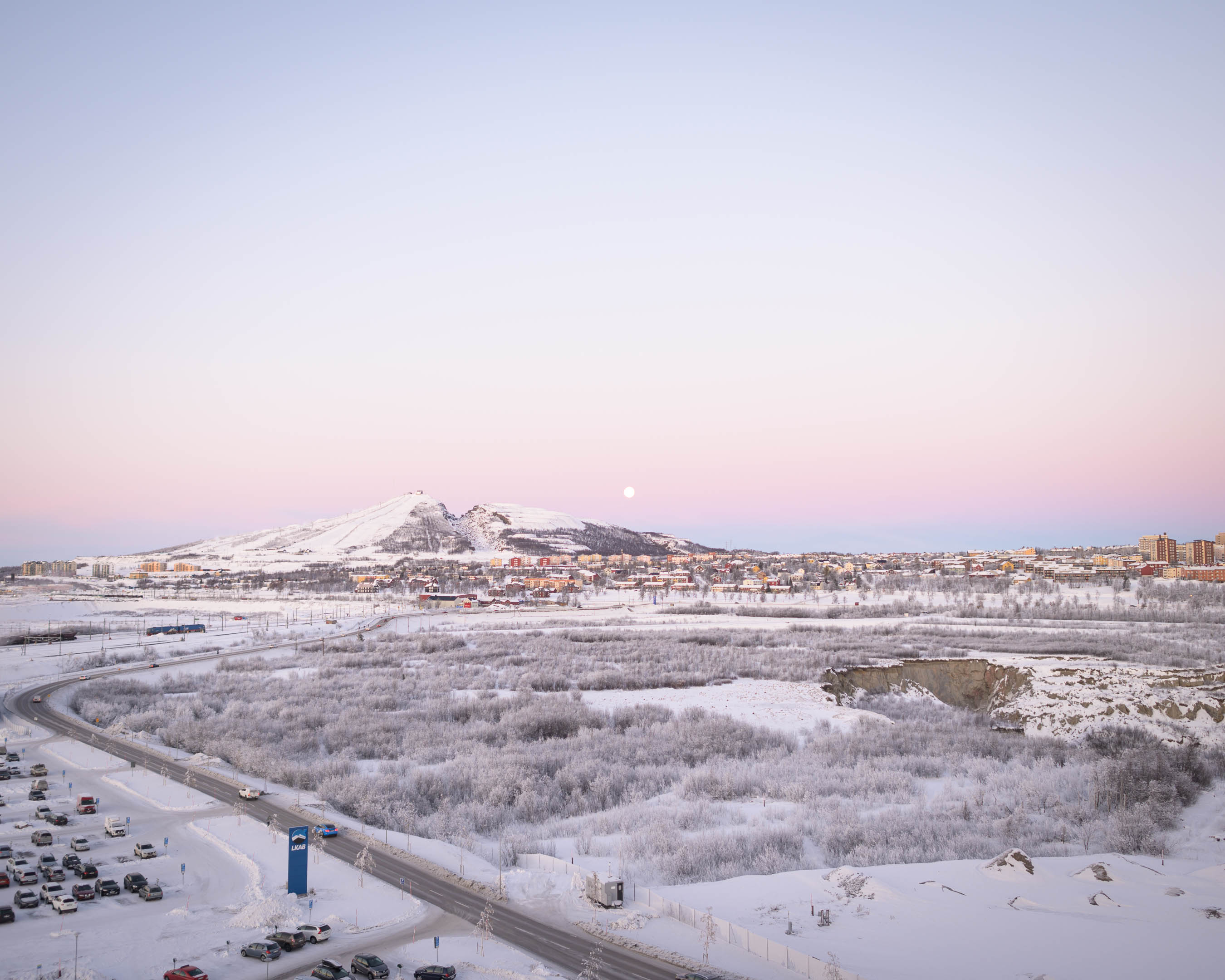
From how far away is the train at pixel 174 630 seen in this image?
2901 inches

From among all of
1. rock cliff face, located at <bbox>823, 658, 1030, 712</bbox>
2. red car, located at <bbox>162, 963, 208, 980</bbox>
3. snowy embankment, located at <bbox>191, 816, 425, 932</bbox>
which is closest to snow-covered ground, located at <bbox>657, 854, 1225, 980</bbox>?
snowy embankment, located at <bbox>191, 816, 425, 932</bbox>

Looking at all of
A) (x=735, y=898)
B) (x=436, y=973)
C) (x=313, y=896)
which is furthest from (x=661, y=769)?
(x=436, y=973)

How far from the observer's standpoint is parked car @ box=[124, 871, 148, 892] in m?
17.7

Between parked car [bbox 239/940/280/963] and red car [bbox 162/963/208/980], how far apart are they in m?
0.84

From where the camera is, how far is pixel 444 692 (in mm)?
44719

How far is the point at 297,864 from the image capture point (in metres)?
17.8

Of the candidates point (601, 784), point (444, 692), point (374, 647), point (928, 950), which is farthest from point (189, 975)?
point (374, 647)

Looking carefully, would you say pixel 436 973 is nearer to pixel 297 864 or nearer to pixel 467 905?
pixel 467 905

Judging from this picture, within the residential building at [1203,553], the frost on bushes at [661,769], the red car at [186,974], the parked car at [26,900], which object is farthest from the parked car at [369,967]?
the residential building at [1203,553]

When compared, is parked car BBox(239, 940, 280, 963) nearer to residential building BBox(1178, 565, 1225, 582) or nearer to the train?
the train

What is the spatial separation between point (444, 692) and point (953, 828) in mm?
29770

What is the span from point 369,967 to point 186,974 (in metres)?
3.03

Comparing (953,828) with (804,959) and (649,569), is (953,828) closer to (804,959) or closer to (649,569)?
(804,959)

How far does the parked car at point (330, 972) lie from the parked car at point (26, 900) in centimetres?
740
